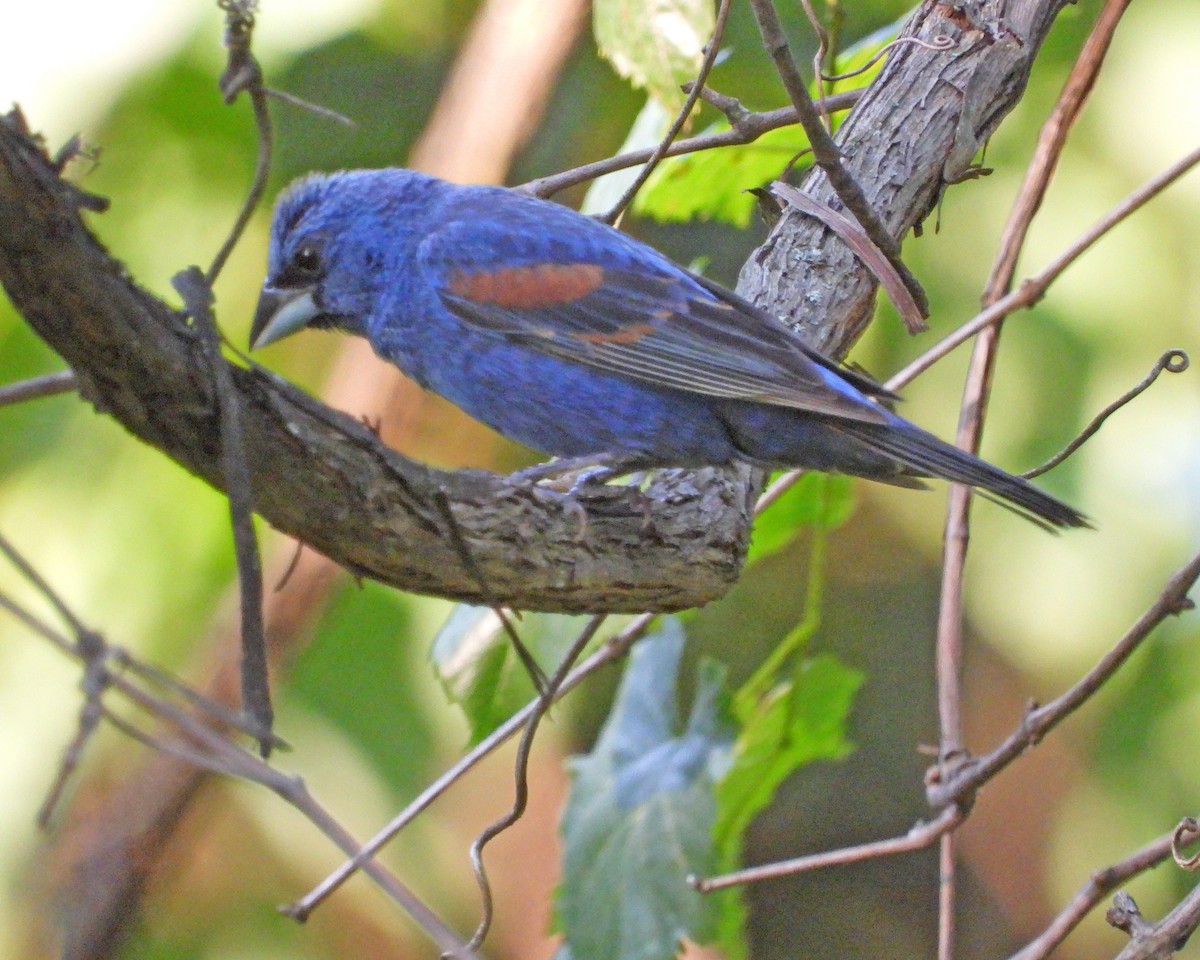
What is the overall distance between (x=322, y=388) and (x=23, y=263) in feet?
12.7

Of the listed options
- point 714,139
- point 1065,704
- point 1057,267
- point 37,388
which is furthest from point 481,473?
point 1057,267

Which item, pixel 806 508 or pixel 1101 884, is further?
pixel 806 508

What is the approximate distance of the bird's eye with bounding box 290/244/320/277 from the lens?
3502 mm

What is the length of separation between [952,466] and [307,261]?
5.96 ft

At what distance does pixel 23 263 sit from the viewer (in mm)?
1514

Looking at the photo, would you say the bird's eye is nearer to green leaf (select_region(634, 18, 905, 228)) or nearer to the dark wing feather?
the dark wing feather

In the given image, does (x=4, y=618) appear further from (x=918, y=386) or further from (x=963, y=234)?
(x=963, y=234)

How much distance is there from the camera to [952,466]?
2.67m

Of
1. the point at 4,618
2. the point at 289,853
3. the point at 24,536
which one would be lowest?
the point at 289,853

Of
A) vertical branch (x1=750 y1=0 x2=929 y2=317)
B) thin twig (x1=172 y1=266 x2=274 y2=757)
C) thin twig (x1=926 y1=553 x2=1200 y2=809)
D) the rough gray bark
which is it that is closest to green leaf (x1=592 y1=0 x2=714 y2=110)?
the rough gray bark

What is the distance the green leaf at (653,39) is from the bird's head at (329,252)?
2.62 ft

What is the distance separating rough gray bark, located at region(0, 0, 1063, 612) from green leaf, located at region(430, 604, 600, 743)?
59 cm

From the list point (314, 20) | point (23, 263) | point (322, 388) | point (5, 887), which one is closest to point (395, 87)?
point (314, 20)

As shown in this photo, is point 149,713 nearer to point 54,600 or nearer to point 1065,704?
point 54,600
